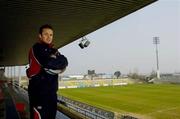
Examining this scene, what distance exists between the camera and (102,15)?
849cm

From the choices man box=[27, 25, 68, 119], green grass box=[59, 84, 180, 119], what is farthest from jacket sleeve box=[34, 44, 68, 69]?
green grass box=[59, 84, 180, 119]

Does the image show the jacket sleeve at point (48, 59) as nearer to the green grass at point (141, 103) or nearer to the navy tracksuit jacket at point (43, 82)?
the navy tracksuit jacket at point (43, 82)

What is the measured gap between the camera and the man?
2.04 m

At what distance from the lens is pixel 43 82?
79.9 inches

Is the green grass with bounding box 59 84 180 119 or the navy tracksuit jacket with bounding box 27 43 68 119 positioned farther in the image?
the green grass with bounding box 59 84 180 119

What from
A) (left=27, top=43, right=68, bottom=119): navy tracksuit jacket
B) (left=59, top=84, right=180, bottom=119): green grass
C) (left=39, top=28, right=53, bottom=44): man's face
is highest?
(left=39, top=28, right=53, bottom=44): man's face

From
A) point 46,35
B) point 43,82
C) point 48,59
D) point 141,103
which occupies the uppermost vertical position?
point 46,35

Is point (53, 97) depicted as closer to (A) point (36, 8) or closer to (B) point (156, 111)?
(A) point (36, 8)

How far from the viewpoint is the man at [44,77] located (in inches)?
80.1

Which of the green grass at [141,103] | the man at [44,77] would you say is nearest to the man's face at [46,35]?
the man at [44,77]

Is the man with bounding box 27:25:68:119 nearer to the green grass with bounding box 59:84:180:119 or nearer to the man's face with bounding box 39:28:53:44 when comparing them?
the man's face with bounding box 39:28:53:44

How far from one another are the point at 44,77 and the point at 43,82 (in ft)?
0.11

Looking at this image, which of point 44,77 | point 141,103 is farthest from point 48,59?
point 141,103

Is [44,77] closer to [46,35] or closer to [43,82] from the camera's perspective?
[43,82]
